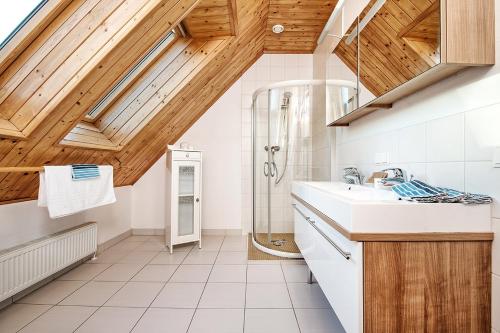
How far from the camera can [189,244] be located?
3320 millimetres

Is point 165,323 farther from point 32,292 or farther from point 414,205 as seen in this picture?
point 414,205

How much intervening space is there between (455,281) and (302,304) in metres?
1.11

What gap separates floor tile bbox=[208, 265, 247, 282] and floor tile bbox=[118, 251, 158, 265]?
0.79 meters

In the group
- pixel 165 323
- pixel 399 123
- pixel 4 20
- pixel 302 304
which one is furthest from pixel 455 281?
pixel 4 20

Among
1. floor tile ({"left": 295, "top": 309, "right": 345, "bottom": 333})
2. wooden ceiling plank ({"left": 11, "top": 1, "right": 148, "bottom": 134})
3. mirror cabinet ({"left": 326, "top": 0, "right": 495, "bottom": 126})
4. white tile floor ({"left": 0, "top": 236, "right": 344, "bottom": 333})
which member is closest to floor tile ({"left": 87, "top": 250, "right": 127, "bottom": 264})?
white tile floor ({"left": 0, "top": 236, "right": 344, "bottom": 333})

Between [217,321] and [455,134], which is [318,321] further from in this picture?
[455,134]

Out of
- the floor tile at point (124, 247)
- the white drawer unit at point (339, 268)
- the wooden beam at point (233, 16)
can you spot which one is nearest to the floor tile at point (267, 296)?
the white drawer unit at point (339, 268)

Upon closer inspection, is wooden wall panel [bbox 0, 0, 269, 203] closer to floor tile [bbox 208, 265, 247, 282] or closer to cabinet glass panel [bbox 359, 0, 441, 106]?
cabinet glass panel [bbox 359, 0, 441, 106]

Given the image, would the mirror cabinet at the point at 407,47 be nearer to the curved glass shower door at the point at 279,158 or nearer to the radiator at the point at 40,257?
the curved glass shower door at the point at 279,158

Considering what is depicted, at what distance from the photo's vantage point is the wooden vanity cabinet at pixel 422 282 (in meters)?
0.99

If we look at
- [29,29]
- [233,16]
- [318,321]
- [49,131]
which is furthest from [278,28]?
[318,321]

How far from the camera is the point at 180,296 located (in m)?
1.99

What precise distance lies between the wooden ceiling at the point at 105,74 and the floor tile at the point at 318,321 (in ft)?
6.44

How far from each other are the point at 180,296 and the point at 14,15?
6.54ft
